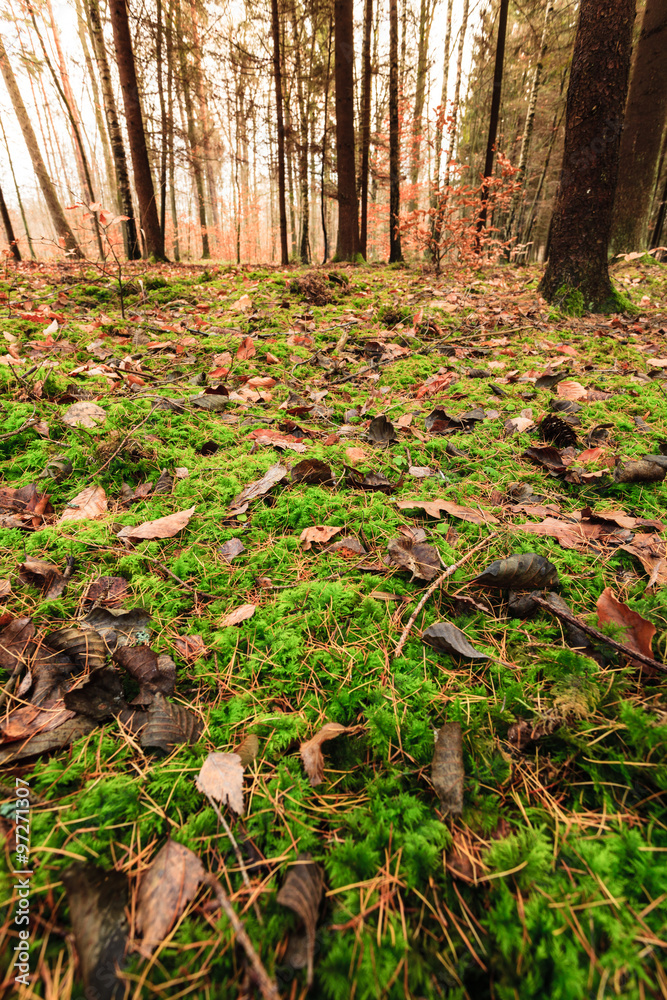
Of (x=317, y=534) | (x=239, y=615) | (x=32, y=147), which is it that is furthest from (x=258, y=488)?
(x=32, y=147)

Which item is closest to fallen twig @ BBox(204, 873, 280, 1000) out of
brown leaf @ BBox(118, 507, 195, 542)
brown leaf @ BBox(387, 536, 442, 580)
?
brown leaf @ BBox(387, 536, 442, 580)

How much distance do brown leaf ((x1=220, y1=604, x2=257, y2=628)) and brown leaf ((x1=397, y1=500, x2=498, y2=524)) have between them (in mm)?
745

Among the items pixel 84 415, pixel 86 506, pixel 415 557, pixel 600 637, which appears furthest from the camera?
pixel 84 415

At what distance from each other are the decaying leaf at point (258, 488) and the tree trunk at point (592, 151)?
430 centimetres

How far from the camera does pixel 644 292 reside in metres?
5.64

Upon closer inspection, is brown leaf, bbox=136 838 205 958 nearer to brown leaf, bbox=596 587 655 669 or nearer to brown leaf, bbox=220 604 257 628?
brown leaf, bbox=220 604 257 628

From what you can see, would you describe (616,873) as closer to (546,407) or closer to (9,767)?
(9,767)

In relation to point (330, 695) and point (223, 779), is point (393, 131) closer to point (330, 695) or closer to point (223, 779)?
point (330, 695)

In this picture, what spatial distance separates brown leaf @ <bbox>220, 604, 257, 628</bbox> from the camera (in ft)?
4.42

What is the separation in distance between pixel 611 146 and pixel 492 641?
5103 mm

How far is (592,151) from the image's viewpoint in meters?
4.10

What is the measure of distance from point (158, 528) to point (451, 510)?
1146 mm

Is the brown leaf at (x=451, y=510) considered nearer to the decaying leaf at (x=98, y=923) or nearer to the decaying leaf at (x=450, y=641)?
→ the decaying leaf at (x=450, y=641)

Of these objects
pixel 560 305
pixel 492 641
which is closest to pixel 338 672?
pixel 492 641
